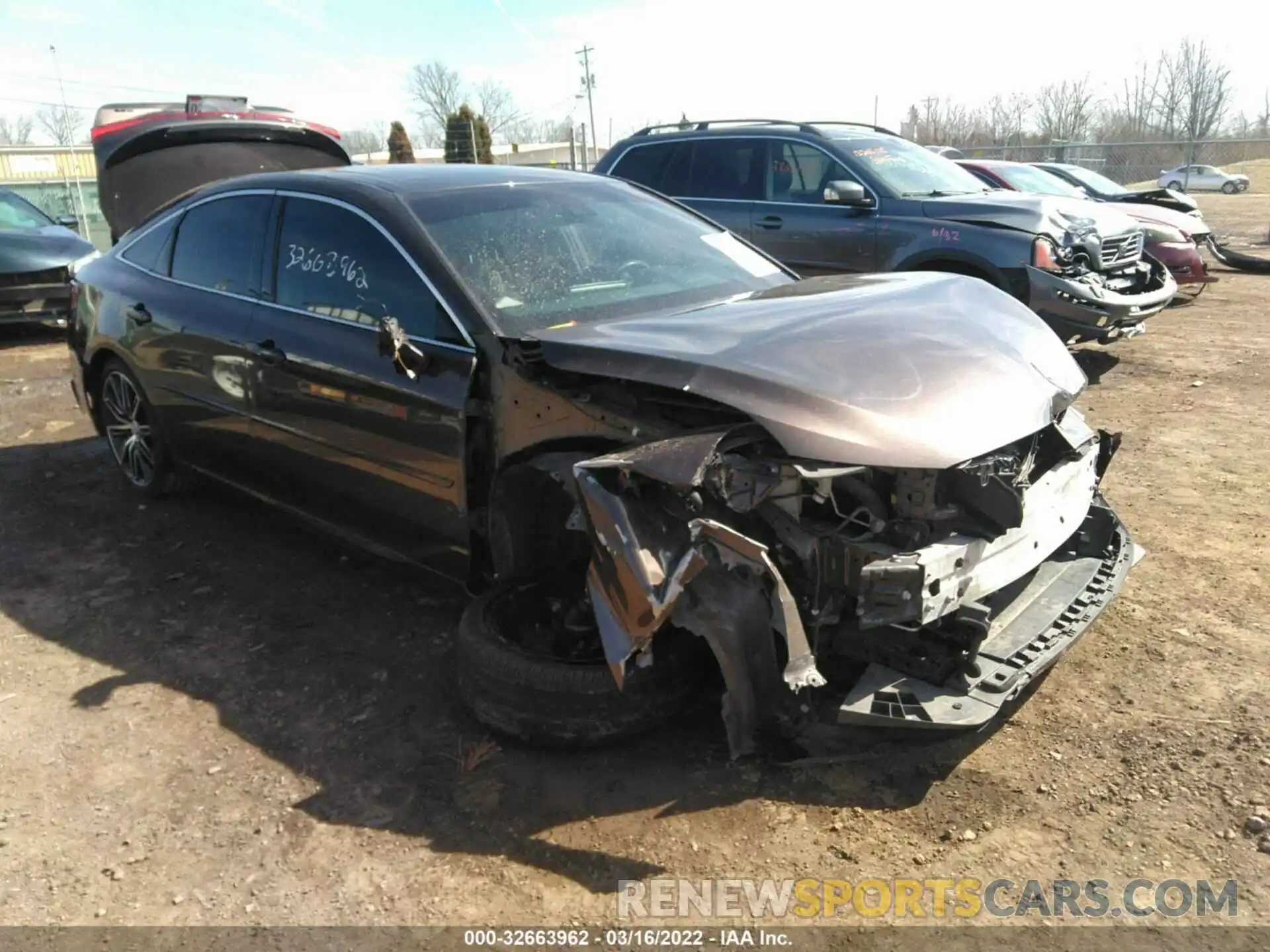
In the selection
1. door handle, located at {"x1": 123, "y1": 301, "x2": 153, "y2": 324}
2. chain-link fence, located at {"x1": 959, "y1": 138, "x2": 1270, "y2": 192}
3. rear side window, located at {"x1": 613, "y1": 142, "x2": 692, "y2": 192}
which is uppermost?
chain-link fence, located at {"x1": 959, "y1": 138, "x2": 1270, "y2": 192}

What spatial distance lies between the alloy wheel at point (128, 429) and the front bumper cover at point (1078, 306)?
589 centimetres

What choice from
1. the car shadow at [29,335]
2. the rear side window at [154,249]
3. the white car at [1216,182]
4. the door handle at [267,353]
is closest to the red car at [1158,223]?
the rear side window at [154,249]

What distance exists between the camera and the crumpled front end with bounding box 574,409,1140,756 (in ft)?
A: 8.21

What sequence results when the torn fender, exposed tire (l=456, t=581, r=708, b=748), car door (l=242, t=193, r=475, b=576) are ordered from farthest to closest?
1. car door (l=242, t=193, r=475, b=576)
2. exposed tire (l=456, t=581, r=708, b=748)
3. the torn fender

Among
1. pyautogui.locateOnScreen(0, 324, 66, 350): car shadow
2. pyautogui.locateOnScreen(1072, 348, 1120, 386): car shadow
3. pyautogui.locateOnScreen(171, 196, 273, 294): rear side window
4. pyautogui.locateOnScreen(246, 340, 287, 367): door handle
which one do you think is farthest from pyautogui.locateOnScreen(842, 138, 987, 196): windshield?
pyautogui.locateOnScreen(0, 324, 66, 350): car shadow

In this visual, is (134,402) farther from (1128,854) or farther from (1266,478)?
(1266,478)

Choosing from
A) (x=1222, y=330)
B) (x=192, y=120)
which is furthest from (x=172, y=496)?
(x=1222, y=330)

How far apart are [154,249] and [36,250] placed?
22.1 ft

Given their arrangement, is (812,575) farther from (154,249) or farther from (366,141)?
(366,141)

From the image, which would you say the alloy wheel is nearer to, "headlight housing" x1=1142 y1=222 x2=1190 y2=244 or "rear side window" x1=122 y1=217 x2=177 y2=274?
"rear side window" x1=122 y1=217 x2=177 y2=274

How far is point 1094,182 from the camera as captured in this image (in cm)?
1464

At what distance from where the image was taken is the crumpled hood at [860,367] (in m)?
2.57

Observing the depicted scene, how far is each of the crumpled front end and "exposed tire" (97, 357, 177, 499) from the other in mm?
3540

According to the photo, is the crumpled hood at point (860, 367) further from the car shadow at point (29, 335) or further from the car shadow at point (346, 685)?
the car shadow at point (29, 335)
